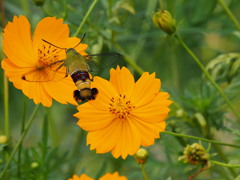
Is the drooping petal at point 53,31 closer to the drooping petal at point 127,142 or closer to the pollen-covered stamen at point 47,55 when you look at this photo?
the pollen-covered stamen at point 47,55

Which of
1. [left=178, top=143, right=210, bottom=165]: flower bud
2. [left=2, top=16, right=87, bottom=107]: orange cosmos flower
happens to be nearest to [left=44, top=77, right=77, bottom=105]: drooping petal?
[left=2, top=16, right=87, bottom=107]: orange cosmos flower

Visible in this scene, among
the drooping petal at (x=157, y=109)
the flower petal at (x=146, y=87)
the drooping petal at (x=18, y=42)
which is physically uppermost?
the drooping petal at (x=18, y=42)

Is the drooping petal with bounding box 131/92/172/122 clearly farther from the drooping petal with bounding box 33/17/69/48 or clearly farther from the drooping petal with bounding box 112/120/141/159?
the drooping petal with bounding box 33/17/69/48

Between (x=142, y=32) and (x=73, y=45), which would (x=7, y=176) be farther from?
(x=142, y=32)

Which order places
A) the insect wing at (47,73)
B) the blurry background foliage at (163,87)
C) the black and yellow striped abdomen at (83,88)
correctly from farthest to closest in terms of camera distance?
the blurry background foliage at (163,87) → the insect wing at (47,73) → the black and yellow striped abdomen at (83,88)

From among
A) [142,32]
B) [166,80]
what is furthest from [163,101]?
[166,80]

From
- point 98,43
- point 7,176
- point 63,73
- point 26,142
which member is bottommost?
point 7,176

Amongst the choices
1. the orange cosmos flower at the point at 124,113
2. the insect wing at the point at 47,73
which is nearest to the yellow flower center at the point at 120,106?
the orange cosmos flower at the point at 124,113
